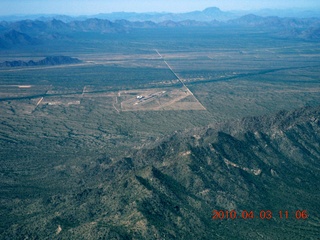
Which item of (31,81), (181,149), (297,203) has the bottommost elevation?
(31,81)

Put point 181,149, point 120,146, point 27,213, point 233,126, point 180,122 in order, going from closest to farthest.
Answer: point 27,213 < point 181,149 < point 233,126 < point 120,146 < point 180,122

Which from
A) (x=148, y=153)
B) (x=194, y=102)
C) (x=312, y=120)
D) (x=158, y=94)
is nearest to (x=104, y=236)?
(x=148, y=153)

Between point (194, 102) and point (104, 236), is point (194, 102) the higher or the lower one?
the lower one

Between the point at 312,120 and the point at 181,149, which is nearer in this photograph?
the point at 181,149

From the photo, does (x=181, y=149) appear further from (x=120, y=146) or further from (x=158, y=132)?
(x=158, y=132)

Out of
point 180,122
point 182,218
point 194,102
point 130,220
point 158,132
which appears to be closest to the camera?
point 130,220

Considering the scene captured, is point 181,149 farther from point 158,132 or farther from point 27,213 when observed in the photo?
point 158,132
